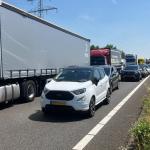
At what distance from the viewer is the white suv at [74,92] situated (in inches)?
419

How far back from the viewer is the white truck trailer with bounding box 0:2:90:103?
13.1 m

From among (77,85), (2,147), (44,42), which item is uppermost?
(44,42)

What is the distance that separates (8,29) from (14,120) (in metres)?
4.34

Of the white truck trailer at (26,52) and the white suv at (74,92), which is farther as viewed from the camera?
the white truck trailer at (26,52)

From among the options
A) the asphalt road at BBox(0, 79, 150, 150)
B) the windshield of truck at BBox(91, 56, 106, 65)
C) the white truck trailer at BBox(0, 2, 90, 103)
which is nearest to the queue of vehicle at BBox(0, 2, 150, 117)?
the white truck trailer at BBox(0, 2, 90, 103)

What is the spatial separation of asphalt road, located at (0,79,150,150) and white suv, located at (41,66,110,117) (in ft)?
1.31

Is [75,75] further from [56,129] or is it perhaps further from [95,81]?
[56,129]

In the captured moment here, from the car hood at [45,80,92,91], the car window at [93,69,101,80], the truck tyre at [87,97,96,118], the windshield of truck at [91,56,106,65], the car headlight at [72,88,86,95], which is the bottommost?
the truck tyre at [87,97,96,118]

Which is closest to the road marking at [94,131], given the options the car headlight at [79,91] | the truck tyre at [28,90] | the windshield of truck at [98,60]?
the car headlight at [79,91]

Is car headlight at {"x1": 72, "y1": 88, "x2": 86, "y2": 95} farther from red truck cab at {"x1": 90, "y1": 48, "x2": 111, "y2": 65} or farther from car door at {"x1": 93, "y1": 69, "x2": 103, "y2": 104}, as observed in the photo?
red truck cab at {"x1": 90, "y1": 48, "x2": 111, "y2": 65}

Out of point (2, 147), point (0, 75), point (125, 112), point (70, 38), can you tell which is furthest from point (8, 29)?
point (70, 38)

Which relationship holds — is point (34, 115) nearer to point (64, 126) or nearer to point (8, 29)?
point (64, 126)

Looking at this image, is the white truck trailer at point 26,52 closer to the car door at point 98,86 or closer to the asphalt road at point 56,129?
the asphalt road at point 56,129

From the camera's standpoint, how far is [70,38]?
21938mm
